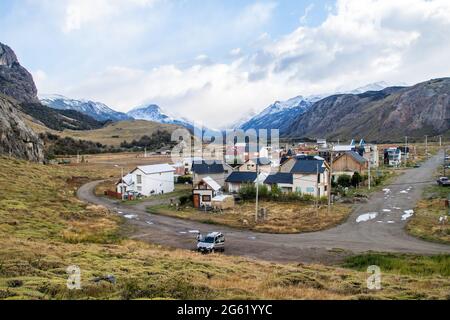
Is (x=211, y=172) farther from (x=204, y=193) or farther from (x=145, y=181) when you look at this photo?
(x=204, y=193)

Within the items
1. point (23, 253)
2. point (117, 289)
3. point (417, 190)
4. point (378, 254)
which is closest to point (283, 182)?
point (417, 190)

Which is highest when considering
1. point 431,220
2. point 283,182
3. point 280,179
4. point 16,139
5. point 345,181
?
point 16,139

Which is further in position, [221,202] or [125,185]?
[125,185]

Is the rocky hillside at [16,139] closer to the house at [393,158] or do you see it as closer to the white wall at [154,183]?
the white wall at [154,183]

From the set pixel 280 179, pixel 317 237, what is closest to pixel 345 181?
pixel 280 179

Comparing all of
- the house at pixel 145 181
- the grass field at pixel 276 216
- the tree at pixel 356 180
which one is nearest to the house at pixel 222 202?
the grass field at pixel 276 216

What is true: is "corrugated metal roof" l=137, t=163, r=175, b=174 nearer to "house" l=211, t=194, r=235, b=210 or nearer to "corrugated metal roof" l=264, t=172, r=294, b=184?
"house" l=211, t=194, r=235, b=210

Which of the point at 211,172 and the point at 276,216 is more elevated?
the point at 211,172
